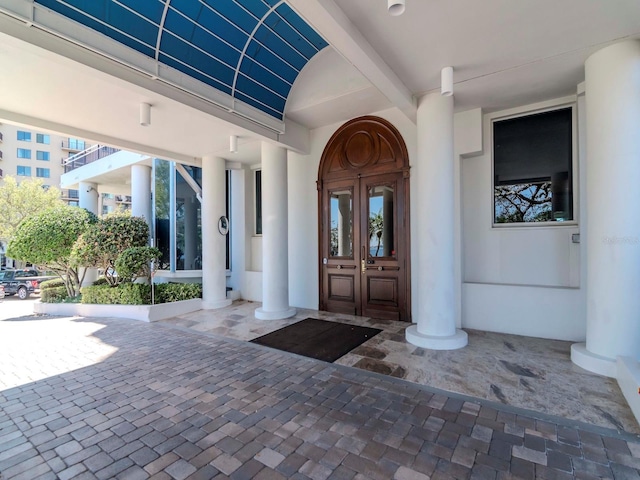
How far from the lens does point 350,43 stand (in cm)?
300

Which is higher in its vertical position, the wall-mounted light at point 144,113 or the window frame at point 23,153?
the window frame at point 23,153

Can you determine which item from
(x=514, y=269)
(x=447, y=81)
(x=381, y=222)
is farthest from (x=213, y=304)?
(x=447, y=81)

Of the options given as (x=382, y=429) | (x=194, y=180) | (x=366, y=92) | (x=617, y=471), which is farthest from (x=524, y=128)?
(x=194, y=180)

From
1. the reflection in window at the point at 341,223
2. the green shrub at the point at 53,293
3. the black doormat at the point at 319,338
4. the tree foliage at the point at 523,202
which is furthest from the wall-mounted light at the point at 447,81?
the green shrub at the point at 53,293

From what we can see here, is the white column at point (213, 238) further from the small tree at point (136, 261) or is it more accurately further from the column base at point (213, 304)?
the small tree at point (136, 261)

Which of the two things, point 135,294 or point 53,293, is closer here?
point 135,294

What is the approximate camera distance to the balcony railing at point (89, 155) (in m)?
10.6

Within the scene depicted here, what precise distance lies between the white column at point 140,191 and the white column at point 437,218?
8.73 m

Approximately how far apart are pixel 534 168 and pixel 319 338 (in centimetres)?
414

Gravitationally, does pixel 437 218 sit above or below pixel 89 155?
below

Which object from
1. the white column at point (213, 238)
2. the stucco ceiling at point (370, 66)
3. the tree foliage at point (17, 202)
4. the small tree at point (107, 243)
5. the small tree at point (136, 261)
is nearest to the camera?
the stucco ceiling at point (370, 66)

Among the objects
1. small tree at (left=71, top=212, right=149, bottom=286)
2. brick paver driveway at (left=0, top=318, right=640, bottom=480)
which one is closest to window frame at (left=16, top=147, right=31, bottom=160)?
small tree at (left=71, top=212, right=149, bottom=286)

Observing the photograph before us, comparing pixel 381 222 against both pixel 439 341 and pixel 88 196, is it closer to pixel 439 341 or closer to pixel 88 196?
pixel 439 341

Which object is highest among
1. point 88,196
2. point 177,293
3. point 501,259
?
point 88,196
